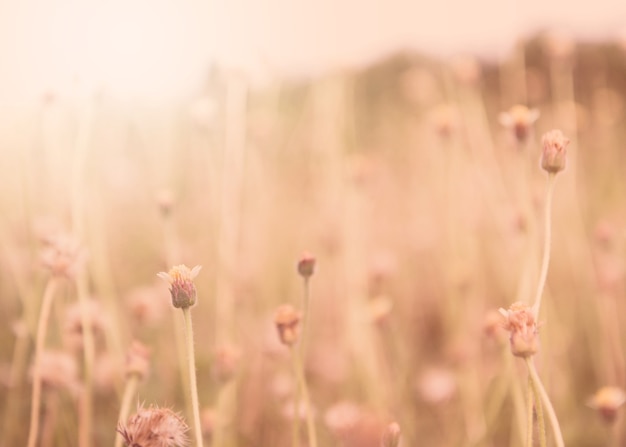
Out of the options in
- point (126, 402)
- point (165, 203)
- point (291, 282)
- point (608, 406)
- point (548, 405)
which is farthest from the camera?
point (291, 282)

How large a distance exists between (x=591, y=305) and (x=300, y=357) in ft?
3.09

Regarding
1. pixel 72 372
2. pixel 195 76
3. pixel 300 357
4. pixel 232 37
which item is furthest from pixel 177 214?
pixel 300 357

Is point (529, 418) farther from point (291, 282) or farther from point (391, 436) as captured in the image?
point (291, 282)

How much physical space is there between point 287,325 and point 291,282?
0.83 metres

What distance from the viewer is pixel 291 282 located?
1416 millimetres

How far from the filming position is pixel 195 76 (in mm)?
1360

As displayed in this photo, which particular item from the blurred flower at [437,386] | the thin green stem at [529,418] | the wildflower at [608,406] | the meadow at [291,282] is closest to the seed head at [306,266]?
the meadow at [291,282]

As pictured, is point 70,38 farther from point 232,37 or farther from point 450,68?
point 450,68

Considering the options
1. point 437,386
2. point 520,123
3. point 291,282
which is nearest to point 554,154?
point 520,123

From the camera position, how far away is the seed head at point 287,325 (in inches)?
23.0

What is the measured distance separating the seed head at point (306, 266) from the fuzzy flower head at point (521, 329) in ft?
0.64

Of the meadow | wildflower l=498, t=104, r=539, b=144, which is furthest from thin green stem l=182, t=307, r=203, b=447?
wildflower l=498, t=104, r=539, b=144

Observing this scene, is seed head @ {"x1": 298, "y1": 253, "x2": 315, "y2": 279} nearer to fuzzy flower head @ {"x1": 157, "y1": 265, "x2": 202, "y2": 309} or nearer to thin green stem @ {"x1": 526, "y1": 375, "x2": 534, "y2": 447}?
fuzzy flower head @ {"x1": 157, "y1": 265, "x2": 202, "y2": 309}

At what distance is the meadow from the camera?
751mm
